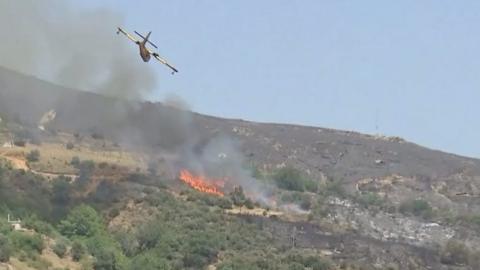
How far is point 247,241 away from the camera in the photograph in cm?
7925

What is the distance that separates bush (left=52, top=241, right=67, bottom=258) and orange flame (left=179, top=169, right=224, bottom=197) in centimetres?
4266

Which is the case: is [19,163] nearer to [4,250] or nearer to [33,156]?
[33,156]

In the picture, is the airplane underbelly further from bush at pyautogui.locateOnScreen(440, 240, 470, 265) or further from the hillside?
bush at pyautogui.locateOnScreen(440, 240, 470, 265)

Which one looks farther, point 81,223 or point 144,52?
point 81,223

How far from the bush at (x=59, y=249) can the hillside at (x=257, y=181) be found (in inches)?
272

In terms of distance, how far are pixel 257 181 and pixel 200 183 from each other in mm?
12252

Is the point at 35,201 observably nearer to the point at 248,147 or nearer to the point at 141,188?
the point at 141,188

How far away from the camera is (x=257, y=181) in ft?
381

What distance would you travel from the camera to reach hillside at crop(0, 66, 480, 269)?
269ft

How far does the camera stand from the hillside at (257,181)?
82.1m

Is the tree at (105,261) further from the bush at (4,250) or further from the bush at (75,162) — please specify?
the bush at (75,162)

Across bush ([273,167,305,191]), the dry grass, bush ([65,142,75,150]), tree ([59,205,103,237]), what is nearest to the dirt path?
the dry grass

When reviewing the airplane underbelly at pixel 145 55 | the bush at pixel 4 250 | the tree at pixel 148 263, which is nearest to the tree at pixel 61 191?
the tree at pixel 148 263

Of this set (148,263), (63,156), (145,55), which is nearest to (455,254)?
(148,263)
